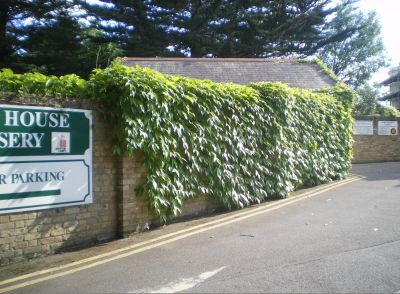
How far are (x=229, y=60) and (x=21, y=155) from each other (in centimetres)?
1714

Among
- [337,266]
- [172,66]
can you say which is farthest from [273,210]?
[172,66]

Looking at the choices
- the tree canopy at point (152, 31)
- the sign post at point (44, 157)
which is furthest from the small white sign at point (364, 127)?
the sign post at point (44, 157)

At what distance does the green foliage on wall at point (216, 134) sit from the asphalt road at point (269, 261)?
3.79ft

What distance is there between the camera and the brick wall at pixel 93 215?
582 cm

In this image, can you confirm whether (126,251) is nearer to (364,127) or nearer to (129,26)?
(364,127)

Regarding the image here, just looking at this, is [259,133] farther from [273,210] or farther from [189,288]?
[189,288]

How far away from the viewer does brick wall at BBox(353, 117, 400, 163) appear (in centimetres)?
2094

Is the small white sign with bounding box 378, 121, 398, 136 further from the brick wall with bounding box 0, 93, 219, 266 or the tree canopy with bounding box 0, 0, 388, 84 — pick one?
the brick wall with bounding box 0, 93, 219, 266

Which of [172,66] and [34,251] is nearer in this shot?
[34,251]

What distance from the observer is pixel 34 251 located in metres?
6.01

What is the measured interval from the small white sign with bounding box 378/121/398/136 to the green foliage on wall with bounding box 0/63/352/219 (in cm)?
883

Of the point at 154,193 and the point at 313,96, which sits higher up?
the point at 313,96

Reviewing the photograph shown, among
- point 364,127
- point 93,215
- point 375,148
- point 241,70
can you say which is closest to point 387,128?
point 375,148

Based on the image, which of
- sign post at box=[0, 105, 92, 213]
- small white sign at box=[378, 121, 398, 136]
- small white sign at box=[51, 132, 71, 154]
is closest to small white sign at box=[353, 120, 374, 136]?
small white sign at box=[378, 121, 398, 136]
